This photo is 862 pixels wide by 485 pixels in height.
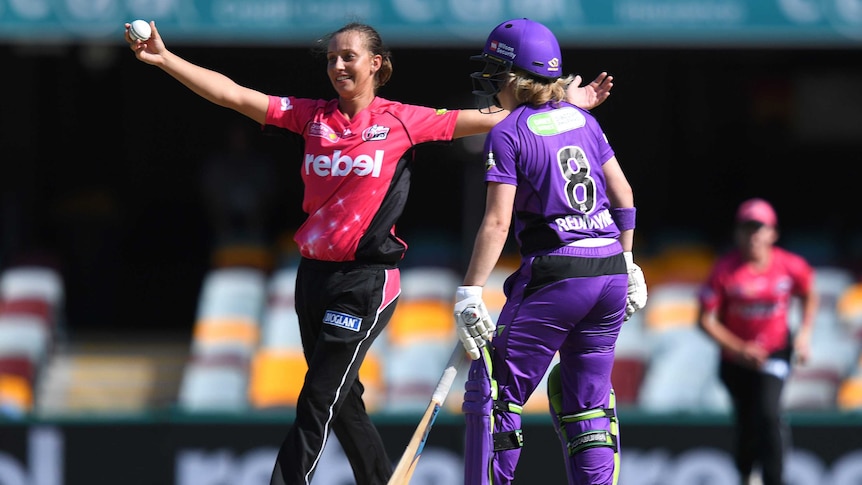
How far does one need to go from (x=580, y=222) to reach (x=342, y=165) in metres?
0.90

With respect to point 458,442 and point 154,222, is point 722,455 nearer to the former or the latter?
point 458,442

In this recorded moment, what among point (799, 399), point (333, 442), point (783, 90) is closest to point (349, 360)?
point (333, 442)

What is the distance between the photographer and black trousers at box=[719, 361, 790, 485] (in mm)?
6770

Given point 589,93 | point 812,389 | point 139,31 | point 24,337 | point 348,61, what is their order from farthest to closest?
1. point 24,337
2. point 812,389
3. point 589,93
4. point 348,61
5. point 139,31

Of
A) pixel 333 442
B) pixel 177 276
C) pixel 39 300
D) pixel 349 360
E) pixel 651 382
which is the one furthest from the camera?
pixel 177 276

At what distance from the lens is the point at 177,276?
1075 cm

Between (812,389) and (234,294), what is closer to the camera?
(812,389)

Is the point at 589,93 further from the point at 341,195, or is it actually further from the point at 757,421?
the point at 757,421

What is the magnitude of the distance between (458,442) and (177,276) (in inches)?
152

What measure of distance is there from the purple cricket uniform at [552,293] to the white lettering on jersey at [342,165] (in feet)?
1.55

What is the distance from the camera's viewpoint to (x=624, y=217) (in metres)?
4.76

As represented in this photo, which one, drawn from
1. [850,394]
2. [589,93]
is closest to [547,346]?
[589,93]

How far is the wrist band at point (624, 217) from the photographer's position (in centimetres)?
476

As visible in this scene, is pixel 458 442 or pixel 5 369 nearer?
pixel 458 442
